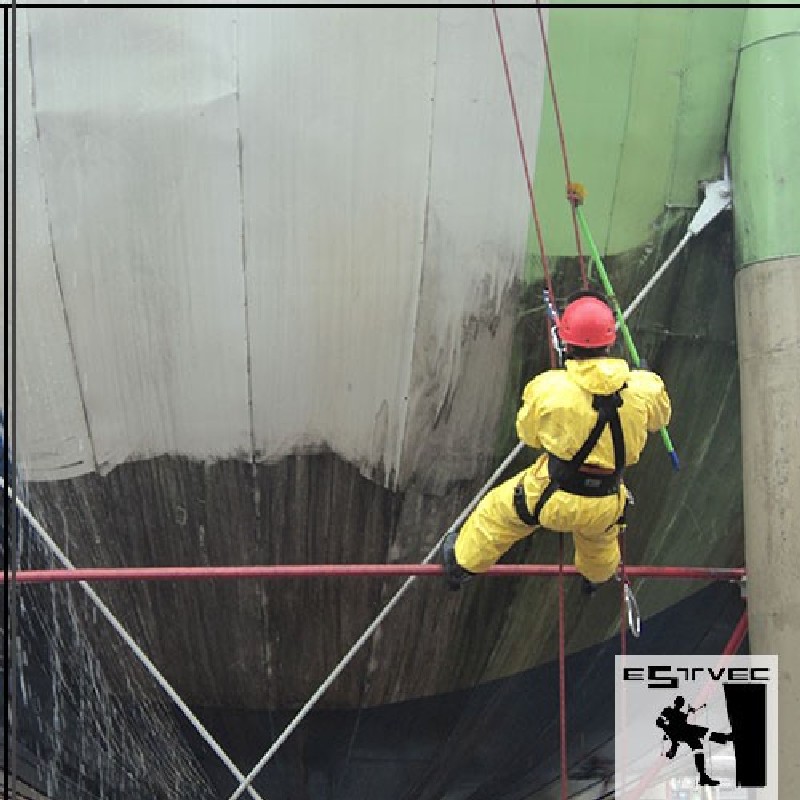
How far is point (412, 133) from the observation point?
152 inches

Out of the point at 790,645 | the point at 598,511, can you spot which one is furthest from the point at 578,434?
the point at 790,645

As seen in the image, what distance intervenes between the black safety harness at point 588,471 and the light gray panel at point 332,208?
32.6 inches

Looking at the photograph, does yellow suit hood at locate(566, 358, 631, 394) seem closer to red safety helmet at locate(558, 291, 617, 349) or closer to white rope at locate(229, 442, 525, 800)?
red safety helmet at locate(558, 291, 617, 349)

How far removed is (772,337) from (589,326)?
904 millimetres

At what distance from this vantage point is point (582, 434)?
332cm

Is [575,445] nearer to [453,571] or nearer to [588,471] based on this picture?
[588,471]

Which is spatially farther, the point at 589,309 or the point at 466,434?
the point at 466,434

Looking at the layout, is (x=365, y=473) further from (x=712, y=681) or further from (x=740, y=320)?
(x=712, y=681)

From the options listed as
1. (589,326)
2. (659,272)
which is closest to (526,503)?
(589,326)

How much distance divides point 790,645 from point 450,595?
1.37 m

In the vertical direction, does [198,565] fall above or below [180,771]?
above

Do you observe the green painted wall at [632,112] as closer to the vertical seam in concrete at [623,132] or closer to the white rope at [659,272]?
the vertical seam in concrete at [623,132]

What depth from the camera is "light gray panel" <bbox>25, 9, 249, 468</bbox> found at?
376 centimetres

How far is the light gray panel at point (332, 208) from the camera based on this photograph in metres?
3.78
